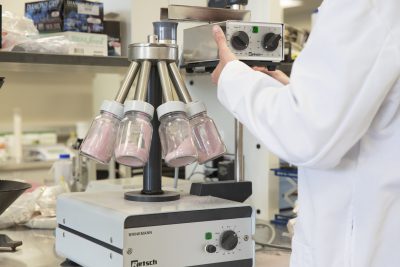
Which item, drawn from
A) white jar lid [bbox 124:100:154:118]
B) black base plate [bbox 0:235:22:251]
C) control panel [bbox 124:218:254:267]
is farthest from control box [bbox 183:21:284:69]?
black base plate [bbox 0:235:22:251]

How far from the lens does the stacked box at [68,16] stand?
1.60m

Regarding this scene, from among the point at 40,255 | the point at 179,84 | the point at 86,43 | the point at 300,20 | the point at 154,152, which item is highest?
the point at 300,20

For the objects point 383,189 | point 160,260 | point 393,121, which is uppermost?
point 393,121

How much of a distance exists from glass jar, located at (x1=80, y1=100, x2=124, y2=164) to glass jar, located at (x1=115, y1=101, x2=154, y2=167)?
2 centimetres

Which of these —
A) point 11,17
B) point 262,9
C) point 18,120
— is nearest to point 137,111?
point 11,17

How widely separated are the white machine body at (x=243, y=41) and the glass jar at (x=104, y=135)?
27 centimetres

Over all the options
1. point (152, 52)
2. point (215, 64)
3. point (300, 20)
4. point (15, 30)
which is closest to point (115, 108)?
point (152, 52)

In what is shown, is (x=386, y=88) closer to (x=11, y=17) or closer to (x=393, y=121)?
(x=393, y=121)

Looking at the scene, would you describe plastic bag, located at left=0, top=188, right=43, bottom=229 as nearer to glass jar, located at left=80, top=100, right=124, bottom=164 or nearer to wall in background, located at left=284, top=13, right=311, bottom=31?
glass jar, located at left=80, top=100, right=124, bottom=164

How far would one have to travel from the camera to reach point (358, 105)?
79cm

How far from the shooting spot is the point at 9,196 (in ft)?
4.24

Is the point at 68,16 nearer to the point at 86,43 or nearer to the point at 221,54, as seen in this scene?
the point at 86,43

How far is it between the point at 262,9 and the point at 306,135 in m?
0.98

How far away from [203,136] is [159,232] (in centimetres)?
19
